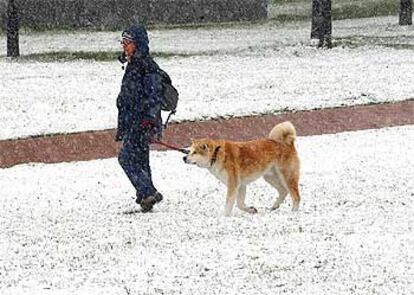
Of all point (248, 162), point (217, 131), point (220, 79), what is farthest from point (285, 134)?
point (220, 79)

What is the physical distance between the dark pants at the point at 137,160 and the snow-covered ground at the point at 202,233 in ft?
1.04

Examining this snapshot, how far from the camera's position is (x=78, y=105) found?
58.0 ft

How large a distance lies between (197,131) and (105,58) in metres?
8.86

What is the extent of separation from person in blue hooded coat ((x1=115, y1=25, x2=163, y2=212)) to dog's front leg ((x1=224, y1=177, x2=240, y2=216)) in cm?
84

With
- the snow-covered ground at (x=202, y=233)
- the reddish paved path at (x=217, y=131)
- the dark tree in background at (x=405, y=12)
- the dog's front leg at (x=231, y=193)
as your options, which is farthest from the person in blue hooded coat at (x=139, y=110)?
the dark tree in background at (x=405, y=12)

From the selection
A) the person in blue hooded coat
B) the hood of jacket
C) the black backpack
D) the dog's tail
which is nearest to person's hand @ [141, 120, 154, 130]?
the person in blue hooded coat

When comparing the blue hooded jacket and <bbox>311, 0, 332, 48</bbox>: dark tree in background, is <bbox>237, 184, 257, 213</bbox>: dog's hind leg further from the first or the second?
<bbox>311, 0, 332, 48</bbox>: dark tree in background

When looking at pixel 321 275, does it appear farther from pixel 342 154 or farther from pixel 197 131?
pixel 197 131

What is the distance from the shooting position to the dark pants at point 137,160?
10312 mm

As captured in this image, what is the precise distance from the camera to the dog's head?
9898 millimetres

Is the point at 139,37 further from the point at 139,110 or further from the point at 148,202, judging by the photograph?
the point at 148,202

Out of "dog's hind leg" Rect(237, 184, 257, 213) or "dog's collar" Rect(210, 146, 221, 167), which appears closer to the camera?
"dog's collar" Rect(210, 146, 221, 167)

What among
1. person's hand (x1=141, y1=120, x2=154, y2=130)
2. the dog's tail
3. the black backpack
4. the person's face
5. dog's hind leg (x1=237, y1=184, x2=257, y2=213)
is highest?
the person's face

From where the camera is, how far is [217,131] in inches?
623
